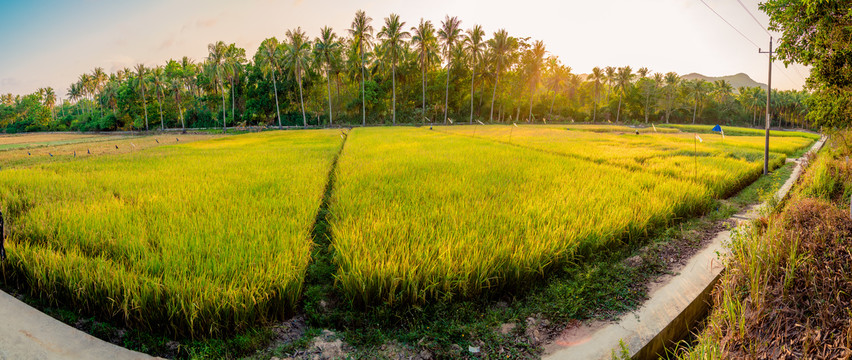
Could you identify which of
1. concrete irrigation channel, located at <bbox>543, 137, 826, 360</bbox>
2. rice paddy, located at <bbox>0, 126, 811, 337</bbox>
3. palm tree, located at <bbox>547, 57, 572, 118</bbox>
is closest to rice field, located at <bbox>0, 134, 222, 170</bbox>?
rice paddy, located at <bbox>0, 126, 811, 337</bbox>

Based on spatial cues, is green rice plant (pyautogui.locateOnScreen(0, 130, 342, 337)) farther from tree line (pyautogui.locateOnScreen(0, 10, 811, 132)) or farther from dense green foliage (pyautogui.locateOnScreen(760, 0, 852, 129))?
tree line (pyautogui.locateOnScreen(0, 10, 811, 132))

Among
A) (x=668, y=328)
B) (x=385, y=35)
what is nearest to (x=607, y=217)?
(x=668, y=328)

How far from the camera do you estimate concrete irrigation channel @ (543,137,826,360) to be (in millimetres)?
2135

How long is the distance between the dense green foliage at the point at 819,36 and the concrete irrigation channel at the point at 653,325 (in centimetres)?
702

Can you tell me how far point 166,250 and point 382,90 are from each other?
44.0m

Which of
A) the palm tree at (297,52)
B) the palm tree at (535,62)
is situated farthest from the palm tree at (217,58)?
the palm tree at (535,62)

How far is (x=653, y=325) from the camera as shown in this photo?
236 centimetres

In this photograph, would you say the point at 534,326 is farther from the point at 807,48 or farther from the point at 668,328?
the point at 807,48

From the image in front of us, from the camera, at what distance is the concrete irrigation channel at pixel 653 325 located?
7.00 ft

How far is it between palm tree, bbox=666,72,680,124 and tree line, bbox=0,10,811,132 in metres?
0.19

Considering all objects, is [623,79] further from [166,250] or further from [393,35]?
[166,250]

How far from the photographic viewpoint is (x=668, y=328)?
93.4 inches

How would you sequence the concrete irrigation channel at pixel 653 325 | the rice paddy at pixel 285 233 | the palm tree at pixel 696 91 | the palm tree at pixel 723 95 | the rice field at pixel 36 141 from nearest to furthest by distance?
the concrete irrigation channel at pixel 653 325, the rice paddy at pixel 285 233, the rice field at pixel 36 141, the palm tree at pixel 696 91, the palm tree at pixel 723 95

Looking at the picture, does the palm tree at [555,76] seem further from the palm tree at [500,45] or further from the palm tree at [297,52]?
the palm tree at [297,52]
